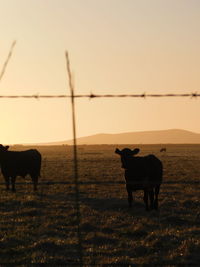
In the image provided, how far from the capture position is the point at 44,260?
7.68 metres

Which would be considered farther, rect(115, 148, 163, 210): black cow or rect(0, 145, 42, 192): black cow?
rect(0, 145, 42, 192): black cow

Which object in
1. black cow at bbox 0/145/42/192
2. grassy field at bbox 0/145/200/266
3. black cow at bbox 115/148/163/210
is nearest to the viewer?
grassy field at bbox 0/145/200/266

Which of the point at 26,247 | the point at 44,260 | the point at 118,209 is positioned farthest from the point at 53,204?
the point at 44,260

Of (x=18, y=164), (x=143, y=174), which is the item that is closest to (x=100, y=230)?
(x=143, y=174)

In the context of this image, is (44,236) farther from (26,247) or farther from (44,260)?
(44,260)

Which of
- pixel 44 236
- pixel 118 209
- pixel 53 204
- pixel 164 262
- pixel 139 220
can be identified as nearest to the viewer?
pixel 164 262

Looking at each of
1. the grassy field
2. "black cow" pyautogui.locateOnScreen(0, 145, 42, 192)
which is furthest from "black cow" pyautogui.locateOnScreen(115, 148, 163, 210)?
"black cow" pyautogui.locateOnScreen(0, 145, 42, 192)

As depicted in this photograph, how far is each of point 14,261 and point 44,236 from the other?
6.36 feet

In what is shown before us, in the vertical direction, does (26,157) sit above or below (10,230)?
above

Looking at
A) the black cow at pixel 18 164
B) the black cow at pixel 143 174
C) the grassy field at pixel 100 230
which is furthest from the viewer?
the black cow at pixel 18 164

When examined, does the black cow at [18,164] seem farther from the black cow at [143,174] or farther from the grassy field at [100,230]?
the black cow at [143,174]

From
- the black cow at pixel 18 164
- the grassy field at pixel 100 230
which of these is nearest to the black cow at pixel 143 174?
the grassy field at pixel 100 230

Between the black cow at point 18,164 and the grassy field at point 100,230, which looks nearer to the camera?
the grassy field at point 100,230

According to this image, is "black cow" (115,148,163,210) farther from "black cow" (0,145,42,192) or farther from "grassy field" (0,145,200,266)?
"black cow" (0,145,42,192)
